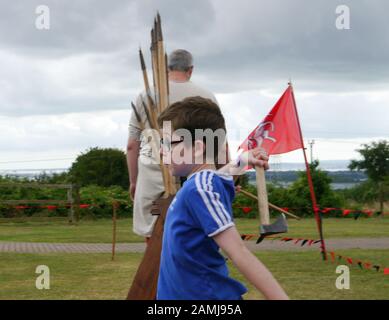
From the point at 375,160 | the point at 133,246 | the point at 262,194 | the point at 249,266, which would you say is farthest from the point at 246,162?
the point at 375,160

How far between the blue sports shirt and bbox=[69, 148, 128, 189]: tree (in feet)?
104

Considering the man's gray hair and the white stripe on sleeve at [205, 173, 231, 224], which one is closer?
the white stripe on sleeve at [205, 173, 231, 224]

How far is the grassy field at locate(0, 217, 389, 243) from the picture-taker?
18188 millimetres

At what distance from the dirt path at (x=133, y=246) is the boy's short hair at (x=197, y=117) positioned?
11215 mm

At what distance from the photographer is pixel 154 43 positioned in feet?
18.4

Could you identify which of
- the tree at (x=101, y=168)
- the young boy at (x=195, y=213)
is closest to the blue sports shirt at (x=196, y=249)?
the young boy at (x=195, y=213)

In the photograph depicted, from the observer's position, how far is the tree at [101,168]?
35156 millimetres

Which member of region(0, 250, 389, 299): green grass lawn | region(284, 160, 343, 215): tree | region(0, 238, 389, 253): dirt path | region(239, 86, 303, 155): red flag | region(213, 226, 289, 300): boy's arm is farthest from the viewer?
region(284, 160, 343, 215): tree

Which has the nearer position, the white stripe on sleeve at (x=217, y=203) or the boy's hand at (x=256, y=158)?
the white stripe on sleeve at (x=217, y=203)

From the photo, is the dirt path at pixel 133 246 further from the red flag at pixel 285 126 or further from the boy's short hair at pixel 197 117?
the boy's short hair at pixel 197 117

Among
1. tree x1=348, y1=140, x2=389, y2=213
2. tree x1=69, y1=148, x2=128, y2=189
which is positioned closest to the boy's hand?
tree x1=69, y1=148, x2=128, y2=189

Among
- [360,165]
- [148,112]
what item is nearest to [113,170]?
[360,165]

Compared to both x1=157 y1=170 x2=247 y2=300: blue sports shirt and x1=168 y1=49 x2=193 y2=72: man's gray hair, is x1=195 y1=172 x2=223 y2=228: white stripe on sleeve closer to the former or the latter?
x1=157 y1=170 x2=247 y2=300: blue sports shirt

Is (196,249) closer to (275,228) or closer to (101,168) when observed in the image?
(275,228)
